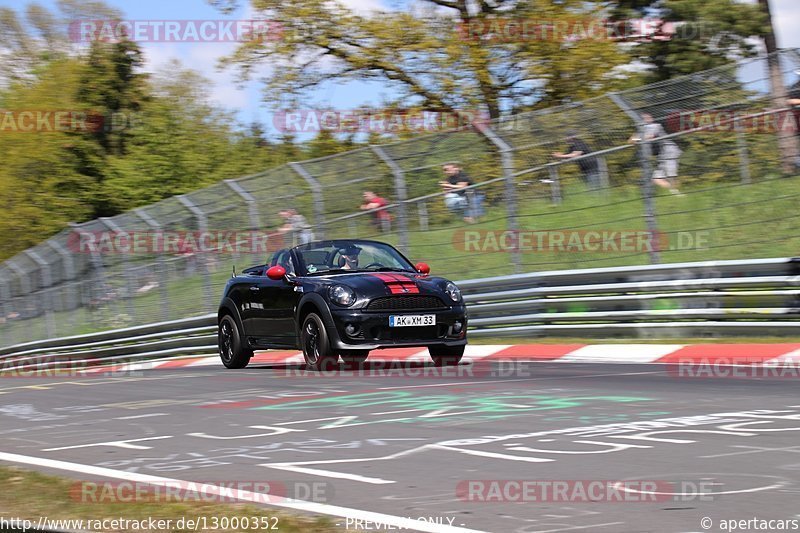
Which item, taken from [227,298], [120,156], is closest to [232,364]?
[227,298]

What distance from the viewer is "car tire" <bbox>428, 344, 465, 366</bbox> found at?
13.4m

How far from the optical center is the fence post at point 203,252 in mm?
20047

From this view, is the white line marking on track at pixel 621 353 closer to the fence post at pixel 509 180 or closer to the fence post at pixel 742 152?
the fence post at pixel 742 152

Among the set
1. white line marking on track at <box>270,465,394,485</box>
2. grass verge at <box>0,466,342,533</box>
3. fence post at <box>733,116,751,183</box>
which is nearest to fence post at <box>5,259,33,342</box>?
fence post at <box>733,116,751,183</box>

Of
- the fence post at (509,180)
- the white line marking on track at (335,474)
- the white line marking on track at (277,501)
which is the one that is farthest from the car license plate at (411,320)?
the white line marking on track at (335,474)

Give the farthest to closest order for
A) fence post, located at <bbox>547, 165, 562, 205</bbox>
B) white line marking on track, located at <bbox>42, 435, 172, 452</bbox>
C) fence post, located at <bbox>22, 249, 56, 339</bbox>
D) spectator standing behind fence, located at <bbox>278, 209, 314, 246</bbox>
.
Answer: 1. fence post, located at <bbox>22, 249, 56, 339</bbox>
2. spectator standing behind fence, located at <bbox>278, 209, 314, 246</bbox>
3. fence post, located at <bbox>547, 165, 562, 205</bbox>
4. white line marking on track, located at <bbox>42, 435, 172, 452</bbox>

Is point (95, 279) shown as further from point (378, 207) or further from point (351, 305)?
point (351, 305)

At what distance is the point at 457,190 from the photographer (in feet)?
53.6

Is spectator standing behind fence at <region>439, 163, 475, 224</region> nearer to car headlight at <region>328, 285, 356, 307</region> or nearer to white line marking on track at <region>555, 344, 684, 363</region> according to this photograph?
white line marking on track at <region>555, 344, 684, 363</region>

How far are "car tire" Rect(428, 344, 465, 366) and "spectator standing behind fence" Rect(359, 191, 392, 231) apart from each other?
3.79m

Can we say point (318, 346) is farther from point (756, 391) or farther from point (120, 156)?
point (120, 156)

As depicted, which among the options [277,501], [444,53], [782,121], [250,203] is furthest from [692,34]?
[277,501]

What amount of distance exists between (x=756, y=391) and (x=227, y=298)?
8068mm

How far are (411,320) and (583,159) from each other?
3.47 meters
